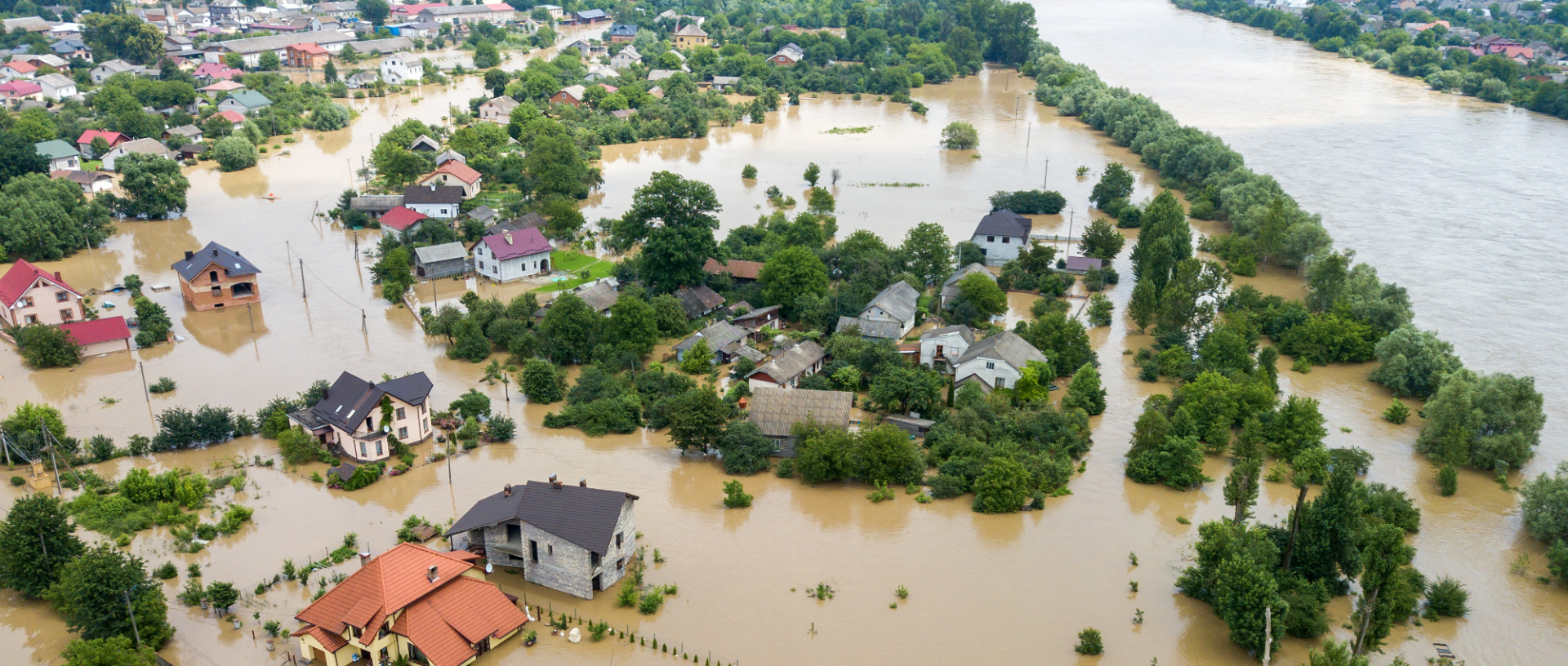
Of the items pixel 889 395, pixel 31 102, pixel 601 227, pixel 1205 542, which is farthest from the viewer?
pixel 31 102

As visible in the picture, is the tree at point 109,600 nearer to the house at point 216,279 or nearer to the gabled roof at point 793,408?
the gabled roof at point 793,408

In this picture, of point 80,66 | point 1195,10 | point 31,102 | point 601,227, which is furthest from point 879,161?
point 1195,10

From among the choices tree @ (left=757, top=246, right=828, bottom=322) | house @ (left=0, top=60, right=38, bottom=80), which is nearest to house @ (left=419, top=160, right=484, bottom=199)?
tree @ (left=757, top=246, right=828, bottom=322)

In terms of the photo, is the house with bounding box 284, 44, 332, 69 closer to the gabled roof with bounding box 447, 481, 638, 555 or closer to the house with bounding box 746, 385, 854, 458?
the house with bounding box 746, 385, 854, 458

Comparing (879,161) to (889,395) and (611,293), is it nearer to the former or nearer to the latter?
(611,293)

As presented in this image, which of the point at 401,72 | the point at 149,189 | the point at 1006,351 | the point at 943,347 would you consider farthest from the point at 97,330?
the point at 401,72
